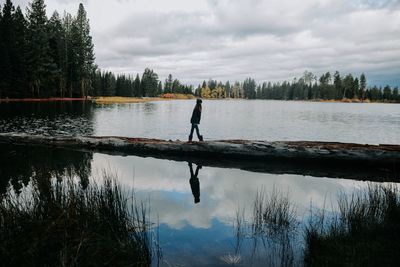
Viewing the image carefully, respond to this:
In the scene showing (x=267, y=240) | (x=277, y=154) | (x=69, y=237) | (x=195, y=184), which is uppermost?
(x=69, y=237)

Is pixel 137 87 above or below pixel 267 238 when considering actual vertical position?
above

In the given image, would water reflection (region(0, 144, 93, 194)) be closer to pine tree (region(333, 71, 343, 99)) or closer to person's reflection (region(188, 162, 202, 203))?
person's reflection (region(188, 162, 202, 203))

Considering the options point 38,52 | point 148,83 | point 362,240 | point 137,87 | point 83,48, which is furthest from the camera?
point 148,83

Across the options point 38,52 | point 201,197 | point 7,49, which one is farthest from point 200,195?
point 38,52

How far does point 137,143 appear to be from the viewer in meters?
16.8

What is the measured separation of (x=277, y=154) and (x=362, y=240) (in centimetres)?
940

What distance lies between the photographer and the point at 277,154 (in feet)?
48.6

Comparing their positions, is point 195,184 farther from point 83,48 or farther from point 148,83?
point 148,83

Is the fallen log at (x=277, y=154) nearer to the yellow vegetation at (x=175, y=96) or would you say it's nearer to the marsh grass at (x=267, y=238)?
the marsh grass at (x=267, y=238)

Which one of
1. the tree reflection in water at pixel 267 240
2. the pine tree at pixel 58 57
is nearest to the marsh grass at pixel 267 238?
the tree reflection in water at pixel 267 240

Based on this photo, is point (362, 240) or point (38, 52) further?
point (38, 52)

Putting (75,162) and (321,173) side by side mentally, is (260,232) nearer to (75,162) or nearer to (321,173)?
(321,173)

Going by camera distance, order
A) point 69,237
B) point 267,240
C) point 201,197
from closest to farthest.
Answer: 1. point 69,237
2. point 267,240
3. point 201,197

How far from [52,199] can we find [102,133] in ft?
69.0
